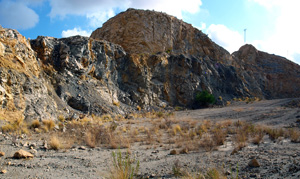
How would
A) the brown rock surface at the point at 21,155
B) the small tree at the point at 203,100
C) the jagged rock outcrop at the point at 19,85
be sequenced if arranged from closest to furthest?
the brown rock surface at the point at 21,155 → the jagged rock outcrop at the point at 19,85 → the small tree at the point at 203,100

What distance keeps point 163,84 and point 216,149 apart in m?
24.5

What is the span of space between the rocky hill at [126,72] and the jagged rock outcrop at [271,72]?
221 millimetres

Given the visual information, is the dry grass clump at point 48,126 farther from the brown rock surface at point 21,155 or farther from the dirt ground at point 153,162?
the brown rock surface at point 21,155

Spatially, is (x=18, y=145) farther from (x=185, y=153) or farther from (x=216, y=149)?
(x=216, y=149)

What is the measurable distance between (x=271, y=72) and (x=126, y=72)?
42852mm

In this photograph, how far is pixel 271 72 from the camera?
54875 mm

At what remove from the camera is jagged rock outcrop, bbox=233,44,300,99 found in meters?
50.7

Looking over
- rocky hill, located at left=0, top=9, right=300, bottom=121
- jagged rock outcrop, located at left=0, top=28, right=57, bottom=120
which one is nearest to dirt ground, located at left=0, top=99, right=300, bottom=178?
jagged rock outcrop, located at left=0, top=28, right=57, bottom=120

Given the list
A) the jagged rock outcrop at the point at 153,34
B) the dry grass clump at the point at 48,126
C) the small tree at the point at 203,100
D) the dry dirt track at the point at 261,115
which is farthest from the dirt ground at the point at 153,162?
the jagged rock outcrop at the point at 153,34

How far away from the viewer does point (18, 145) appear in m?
6.84

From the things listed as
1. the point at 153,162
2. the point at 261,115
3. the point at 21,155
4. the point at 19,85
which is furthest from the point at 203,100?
the point at 21,155

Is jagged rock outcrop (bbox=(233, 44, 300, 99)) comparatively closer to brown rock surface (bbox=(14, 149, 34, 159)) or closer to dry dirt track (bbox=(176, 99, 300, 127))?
dry dirt track (bbox=(176, 99, 300, 127))

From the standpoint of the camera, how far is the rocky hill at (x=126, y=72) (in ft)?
45.2

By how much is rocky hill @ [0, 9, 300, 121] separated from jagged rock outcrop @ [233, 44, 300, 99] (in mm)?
221
